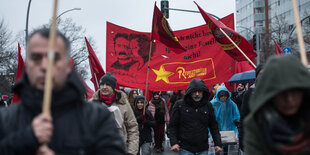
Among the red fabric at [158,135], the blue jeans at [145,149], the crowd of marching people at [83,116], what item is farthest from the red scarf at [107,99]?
the red fabric at [158,135]

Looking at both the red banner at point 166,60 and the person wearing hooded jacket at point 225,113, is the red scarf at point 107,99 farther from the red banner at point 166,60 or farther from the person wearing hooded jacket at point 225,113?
the person wearing hooded jacket at point 225,113

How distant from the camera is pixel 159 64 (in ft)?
29.8

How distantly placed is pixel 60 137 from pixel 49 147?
0.24 feet

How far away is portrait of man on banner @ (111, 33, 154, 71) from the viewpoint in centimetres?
911

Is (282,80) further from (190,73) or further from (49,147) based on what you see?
(190,73)

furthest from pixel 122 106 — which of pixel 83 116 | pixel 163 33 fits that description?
pixel 83 116

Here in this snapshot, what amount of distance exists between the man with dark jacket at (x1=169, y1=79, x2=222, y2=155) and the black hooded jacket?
426 cm

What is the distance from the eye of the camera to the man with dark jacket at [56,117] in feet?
7.06

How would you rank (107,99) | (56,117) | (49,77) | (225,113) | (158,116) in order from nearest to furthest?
(49,77), (56,117), (107,99), (225,113), (158,116)

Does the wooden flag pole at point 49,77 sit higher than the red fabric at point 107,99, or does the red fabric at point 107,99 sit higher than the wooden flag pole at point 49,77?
the wooden flag pole at point 49,77

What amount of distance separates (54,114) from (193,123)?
453cm

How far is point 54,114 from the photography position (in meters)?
2.21

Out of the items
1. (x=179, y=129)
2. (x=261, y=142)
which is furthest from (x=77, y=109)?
(x=179, y=129)

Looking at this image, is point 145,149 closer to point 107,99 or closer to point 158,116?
point 158,116
